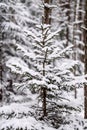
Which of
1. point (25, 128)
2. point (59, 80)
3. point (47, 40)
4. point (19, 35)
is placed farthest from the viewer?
point (19, 35)

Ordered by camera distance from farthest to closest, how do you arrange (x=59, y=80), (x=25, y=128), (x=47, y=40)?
(x=47, y=40) → (x=59, y=80) → (x=25, y=128)

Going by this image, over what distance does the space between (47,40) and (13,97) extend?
277 inches

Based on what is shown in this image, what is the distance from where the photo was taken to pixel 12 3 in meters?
15.8

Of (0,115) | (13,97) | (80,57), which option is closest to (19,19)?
(13,97)

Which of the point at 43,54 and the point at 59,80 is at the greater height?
the point at 43,54

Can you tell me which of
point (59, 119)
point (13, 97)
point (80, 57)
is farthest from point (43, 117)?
point (80, 57)

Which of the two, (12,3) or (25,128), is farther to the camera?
(12,3)

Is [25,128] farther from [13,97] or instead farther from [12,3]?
[12,3]

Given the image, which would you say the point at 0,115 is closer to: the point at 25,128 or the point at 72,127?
the point at 25,128

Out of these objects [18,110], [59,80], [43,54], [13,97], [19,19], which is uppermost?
[19,19]

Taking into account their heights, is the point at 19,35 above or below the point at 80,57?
above

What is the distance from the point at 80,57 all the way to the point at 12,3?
51.2ft

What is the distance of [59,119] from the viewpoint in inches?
331

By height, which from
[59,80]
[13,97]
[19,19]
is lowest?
[13,97]
